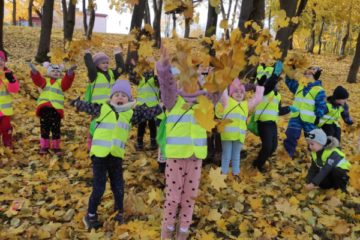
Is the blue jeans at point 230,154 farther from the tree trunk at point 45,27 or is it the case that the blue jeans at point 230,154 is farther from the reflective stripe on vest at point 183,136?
the tree trunk at point 45,27

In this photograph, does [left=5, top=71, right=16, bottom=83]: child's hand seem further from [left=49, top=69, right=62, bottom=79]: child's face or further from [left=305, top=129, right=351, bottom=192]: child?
[left=305, top=129, right=351, bottom=192]: child

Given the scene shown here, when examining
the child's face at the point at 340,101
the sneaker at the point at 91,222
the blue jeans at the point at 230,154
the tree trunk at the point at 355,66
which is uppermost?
the tree trunk at the point at 355,66

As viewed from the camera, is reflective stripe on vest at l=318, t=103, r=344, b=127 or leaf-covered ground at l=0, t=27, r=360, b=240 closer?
leaf-covered ground at l=0, t=27, r=360, b=240

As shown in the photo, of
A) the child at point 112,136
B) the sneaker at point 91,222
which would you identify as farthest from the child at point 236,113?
the sneaker at point 91,222

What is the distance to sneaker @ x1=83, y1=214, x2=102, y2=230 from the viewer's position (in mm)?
3850

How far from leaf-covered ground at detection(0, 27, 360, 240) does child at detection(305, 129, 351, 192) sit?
0.14 meters

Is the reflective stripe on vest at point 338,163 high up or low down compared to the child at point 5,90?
down

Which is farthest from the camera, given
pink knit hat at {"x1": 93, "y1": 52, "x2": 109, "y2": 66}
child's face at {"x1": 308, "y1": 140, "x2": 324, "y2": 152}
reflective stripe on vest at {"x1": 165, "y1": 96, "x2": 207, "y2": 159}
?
pink knit hat at {"x1": 93, "y1": 52, "x2": 109, "y2": 66}

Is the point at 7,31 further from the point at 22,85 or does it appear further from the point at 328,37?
the point at 328,37

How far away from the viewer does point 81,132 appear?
23.5 ft

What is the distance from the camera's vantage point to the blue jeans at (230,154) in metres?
5.02

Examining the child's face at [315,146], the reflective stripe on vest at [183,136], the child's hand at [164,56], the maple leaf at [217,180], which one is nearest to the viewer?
the child's hand at [164,56]

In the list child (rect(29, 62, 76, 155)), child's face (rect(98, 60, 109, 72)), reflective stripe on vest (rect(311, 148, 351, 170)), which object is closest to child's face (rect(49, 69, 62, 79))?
child (rect(29, 62, 76, 155))

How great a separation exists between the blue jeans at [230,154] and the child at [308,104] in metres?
1.41
